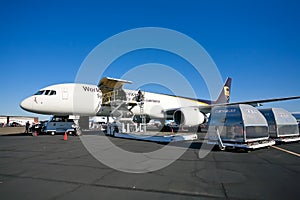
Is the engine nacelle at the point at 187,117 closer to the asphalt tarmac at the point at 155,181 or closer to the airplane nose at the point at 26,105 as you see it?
the asphalt tarmac at the point at 155,181

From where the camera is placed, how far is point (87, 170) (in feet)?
17.0

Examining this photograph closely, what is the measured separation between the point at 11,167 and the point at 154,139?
7.93m

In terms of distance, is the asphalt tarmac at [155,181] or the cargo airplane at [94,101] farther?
the cargo airplane at [94,101]

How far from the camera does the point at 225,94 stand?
1184 inches

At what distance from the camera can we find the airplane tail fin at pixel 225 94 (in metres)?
29.4

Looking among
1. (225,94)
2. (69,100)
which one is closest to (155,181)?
(69,100)

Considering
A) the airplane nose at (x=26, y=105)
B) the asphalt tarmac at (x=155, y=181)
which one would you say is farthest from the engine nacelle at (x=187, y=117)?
the airplane nose at (x=26, y=105)

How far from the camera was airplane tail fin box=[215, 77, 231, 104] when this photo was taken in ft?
96.5

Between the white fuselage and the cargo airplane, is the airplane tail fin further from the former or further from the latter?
the white fuselage

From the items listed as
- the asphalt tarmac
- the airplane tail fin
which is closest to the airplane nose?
the asphalt tarmac

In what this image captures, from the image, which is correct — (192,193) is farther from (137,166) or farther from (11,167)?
(11,167)

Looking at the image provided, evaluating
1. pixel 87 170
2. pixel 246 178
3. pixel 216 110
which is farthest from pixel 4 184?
pixel 216 110

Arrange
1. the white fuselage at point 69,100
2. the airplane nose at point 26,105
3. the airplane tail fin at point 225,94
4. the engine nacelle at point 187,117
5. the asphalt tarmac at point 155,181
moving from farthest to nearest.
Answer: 1. the airplane tail fin at point 225,94
2. the engine nacelle at point 187,117
3. the white fuselage at point 69,100
4. the airplane nose at point 26,105
5. the asphalt tarmac at point 155,181

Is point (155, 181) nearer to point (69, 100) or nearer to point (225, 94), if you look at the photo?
point (69, 100)
